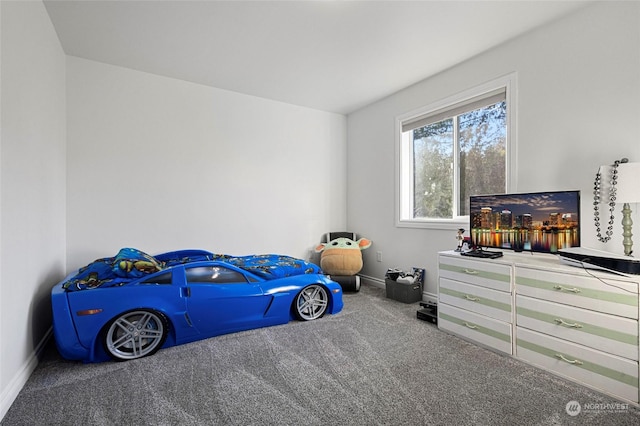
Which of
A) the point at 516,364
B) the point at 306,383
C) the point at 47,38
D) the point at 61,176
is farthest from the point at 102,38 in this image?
the point at 516,364

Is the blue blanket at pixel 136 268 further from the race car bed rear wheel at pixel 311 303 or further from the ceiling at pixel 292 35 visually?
the ceiling at pixel 292 35

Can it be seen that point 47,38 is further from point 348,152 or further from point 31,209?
point 348,152

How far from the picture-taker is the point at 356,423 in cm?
139

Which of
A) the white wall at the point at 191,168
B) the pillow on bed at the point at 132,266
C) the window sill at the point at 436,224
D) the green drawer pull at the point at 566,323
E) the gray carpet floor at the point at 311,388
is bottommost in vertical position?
the gray carpet floor at the point at 311,388

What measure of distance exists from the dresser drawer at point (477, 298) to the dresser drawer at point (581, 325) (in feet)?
0.28

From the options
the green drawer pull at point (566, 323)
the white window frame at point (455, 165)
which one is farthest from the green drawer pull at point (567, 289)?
the white window frame at point (455, 165)

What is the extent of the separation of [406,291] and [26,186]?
314 cm

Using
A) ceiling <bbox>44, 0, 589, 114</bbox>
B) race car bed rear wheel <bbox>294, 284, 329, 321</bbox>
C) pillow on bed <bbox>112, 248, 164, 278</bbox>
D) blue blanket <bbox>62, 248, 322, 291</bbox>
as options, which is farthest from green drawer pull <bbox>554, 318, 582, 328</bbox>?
pillow on bed <bbox>112, 248, 164, 278</bbox>

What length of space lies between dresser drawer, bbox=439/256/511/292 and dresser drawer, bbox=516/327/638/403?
31cm

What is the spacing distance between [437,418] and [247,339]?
→ 4.67 feet

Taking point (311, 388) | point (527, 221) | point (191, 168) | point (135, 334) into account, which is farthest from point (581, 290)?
point (191, 168)

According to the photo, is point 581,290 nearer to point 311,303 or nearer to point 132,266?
point 311,303

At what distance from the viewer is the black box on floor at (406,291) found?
3156 mm

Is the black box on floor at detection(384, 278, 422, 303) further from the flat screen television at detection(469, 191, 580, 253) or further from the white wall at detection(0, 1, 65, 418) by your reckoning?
the white wall at detection(0, 1, 65, 418)
